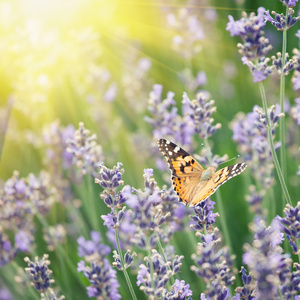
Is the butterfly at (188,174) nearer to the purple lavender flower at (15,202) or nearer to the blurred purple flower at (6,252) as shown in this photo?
the purple lavender flower at (15,202)

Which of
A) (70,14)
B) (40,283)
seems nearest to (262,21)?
(40,283)

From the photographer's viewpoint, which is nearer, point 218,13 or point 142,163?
point 142,163

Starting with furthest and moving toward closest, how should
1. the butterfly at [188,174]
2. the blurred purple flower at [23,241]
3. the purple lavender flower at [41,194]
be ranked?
the purple lavender flower at [41,194]
the blurred purple flower at [23,241]
the butterfly at [188,174]

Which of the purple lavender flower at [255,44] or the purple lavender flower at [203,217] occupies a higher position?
the purple lavender flower at [255,44]

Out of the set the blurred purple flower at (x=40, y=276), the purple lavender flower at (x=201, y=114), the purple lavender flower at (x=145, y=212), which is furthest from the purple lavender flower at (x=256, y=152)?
the blurred purple flower at (x=40, y=276)

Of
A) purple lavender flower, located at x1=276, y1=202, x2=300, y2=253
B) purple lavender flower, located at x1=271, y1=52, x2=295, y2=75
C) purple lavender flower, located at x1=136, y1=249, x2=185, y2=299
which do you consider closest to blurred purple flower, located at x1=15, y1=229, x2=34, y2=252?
purple lavender flower, located at x1=136, y1=249, x2=185, y2=299

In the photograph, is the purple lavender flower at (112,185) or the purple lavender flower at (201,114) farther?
the purple lavender flower at (201,114)

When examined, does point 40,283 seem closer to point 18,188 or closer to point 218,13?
point 18,188

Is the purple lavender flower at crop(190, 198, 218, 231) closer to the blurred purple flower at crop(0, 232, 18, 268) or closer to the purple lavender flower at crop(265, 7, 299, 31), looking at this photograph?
the purple lavender flower at crop(265, 7, 299, 31)
